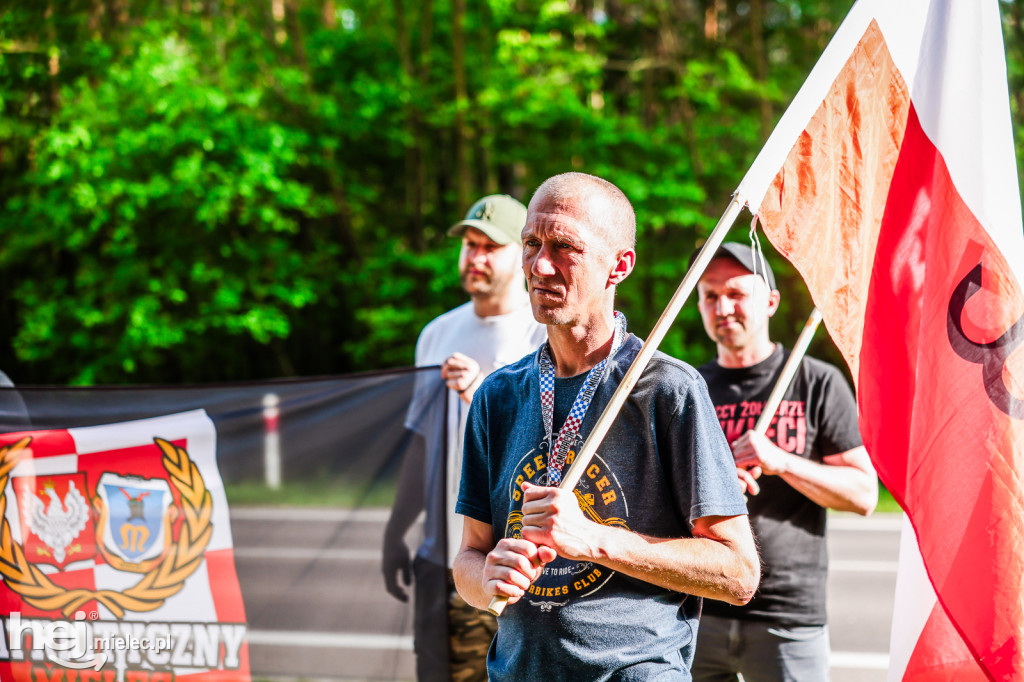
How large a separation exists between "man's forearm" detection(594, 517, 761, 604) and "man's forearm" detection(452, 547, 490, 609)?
0.34 metres

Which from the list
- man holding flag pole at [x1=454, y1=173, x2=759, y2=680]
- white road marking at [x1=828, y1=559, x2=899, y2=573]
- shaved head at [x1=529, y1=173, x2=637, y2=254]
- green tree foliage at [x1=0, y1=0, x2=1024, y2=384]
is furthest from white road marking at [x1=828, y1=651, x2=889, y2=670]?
green tree foliage at [x1=0, y1=0, x2=1024, y2=384]

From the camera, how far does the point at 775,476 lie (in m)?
3.30

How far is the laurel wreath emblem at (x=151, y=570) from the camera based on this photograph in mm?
3438

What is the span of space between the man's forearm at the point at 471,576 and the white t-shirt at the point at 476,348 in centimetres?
154

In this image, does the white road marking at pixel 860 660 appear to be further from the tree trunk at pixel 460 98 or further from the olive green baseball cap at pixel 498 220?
the tree trunk at pixel 460 98

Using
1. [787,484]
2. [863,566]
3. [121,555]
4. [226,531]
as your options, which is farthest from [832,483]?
[863,566]

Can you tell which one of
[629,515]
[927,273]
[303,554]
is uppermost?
[927,273]

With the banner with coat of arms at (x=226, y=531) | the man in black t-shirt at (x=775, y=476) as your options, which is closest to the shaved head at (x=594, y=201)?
the man in black t-shirt at (x=775, y=476)

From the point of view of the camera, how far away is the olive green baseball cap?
382 centimetres

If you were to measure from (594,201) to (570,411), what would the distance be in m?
0.48

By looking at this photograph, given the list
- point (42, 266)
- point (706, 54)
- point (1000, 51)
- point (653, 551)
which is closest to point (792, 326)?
point (706, 54)

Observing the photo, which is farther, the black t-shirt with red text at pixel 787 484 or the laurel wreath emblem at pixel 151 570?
the laurel wreath emblem at pixel 151 570

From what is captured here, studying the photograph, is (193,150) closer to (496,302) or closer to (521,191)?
(521,191)

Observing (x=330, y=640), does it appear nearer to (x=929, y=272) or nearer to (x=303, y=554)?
(x=303, y=554)
